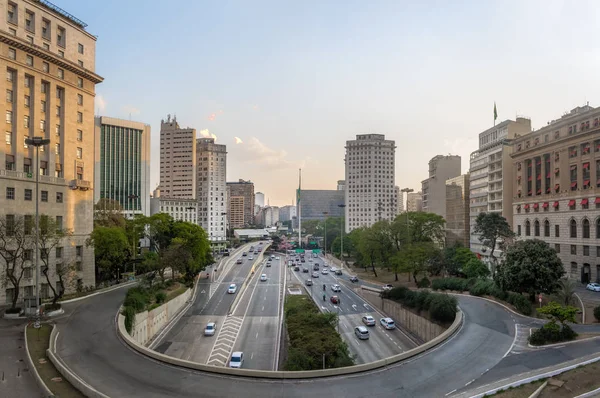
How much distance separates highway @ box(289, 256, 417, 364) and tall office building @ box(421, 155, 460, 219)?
208 feet

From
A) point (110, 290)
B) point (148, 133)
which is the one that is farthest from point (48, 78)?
point (148, 133)

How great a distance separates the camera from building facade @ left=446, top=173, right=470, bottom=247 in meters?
110

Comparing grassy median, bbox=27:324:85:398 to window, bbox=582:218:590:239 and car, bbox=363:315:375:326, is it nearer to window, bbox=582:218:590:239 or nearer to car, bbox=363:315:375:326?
car, bbox=363:315:375:326

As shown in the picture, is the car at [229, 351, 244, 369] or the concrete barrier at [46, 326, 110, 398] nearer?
the concrete barrier at [46, 326, 110, 398]

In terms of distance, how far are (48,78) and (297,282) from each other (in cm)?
6197

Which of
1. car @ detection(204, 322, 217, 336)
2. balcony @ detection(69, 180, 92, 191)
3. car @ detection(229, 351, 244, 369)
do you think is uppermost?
balcony @ detection(69, 180, 92, 191)

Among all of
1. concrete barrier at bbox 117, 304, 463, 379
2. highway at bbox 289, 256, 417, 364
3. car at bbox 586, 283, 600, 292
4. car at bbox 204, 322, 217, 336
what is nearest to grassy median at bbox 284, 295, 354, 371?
highway at bbox 289, 256, 417, 364

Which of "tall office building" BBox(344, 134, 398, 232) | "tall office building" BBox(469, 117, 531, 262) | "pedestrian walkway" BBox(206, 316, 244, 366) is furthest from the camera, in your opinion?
"tall office building" BBox(344, 134, 398, 232)

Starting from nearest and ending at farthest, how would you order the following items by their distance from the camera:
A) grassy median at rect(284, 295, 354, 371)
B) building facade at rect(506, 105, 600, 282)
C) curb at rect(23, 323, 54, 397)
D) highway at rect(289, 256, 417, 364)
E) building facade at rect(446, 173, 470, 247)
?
curb at rect(23, 323, 54, 397), grassy median at rect(284, 295, 354, 371), highway at rect(289, 256, 417, 364), building facade at rect(506, 105, 600, 282), building facade at rect(446, 173, 470, 247)

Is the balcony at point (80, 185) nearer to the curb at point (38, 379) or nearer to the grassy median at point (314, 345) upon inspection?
the curb at point (38, 379)

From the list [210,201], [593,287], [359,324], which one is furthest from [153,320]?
[210,201]

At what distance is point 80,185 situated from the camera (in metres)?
55.4

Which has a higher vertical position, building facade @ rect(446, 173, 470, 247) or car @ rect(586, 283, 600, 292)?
building facade @ rect(446, 173, 470, 247)

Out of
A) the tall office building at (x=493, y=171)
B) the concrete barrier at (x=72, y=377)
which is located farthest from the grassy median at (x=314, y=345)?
the tall office building at (x=493, y=171)
